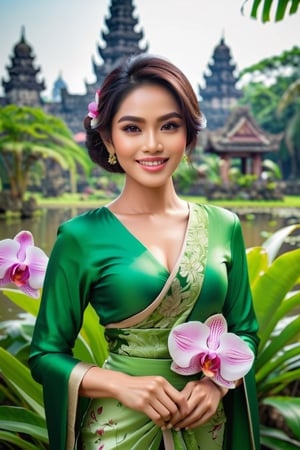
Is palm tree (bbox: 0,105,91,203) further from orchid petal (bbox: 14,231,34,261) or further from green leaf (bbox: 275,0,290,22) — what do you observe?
orchid petal (bbox: 14,231,34,261)

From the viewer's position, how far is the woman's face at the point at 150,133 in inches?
25.7

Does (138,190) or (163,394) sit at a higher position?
(138,190)

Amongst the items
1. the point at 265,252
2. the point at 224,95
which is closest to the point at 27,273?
the point at 265,252

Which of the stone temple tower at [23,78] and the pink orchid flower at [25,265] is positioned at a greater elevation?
the stone temple tower at [23,78]

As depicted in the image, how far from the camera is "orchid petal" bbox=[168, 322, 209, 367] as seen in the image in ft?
1.97

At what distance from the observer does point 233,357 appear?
61 centimetres

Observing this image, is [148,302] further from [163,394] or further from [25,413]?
[25,413]

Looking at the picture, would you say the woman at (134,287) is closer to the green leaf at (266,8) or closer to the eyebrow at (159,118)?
the eyebrow at (159,118)

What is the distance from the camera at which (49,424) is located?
68 cm

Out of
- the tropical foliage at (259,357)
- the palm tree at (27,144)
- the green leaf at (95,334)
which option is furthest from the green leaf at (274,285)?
the palm tree at (27,144)

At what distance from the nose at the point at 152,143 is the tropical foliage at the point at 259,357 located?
38 cm

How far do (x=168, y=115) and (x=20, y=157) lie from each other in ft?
21.6

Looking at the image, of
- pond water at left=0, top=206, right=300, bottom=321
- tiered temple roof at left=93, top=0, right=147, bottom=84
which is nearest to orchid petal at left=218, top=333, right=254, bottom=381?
pond water at left=0, top=206, right=300, bottom=321

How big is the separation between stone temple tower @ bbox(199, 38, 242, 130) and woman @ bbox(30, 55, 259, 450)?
1338 centimetres
